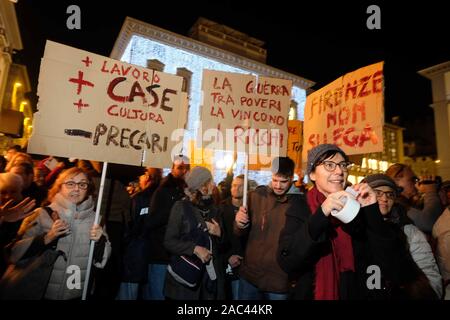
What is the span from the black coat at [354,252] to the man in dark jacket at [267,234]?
118 centimetres

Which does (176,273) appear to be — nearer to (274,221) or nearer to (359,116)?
(274,221)

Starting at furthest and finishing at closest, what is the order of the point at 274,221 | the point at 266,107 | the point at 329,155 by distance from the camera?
the point at 266,107, the point at 274,221, the point at 329,155

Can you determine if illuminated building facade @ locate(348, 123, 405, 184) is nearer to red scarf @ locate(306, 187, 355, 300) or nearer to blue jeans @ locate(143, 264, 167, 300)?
blue jeans @ locate(143, 264, 167, 300)

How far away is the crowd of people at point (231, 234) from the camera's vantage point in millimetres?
2379

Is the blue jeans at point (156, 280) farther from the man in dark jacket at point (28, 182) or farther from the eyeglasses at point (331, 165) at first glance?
the eyeglasses at point (331, 165)

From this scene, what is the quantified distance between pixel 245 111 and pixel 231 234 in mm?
1860

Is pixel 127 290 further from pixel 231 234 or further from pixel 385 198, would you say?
pixel 385 198

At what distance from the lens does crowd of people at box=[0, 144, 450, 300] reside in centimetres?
238

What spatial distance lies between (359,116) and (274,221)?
196 cm

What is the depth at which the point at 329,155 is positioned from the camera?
8.36ft

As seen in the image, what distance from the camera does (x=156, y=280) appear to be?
4441mm

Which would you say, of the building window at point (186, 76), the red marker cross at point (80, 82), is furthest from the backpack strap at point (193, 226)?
the building window at point (186, 76)
